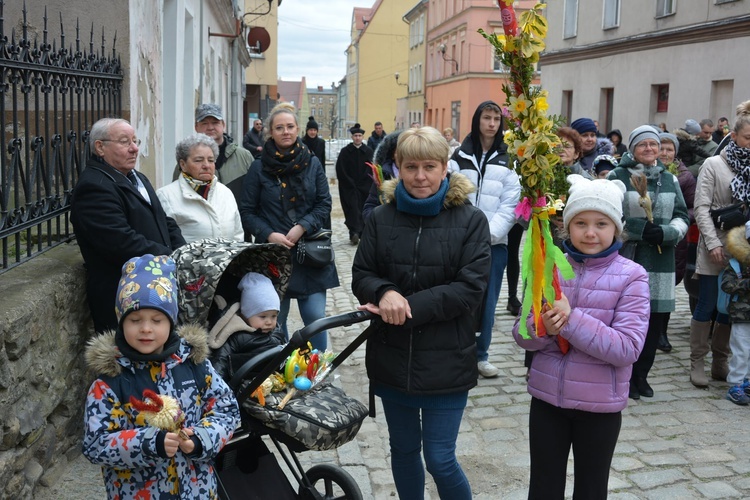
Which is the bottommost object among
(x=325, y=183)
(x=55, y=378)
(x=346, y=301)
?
(x=346, y=301)

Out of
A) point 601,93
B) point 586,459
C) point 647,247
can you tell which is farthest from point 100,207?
point 601,93

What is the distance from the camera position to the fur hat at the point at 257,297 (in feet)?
12.4

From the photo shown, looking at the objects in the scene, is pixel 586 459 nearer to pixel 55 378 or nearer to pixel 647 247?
pixel 55 378

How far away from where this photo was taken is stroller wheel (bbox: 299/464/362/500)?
3.79 meters

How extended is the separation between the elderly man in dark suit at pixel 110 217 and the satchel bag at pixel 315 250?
1332mm

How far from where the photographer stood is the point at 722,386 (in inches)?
257

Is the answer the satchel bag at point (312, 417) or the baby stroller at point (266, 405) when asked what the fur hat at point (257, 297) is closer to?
the baby stroller at point (266, 405)

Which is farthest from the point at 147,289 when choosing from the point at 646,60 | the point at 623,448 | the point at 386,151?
the point at 646,60

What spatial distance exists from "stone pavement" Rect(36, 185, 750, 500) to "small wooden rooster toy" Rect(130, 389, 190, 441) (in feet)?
4.61

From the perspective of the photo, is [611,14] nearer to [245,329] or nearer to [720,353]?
[720,353]

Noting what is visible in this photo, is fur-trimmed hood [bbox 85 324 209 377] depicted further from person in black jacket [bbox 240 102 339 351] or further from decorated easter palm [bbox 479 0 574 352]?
person in black jacket [bbox 240 102 339 351]

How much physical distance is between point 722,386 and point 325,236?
3390 millimetres

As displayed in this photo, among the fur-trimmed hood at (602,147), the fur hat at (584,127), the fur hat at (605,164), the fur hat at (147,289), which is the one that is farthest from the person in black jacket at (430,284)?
the fur-trimmed hood at (602,147)

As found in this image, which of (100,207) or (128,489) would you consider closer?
(128,489)
